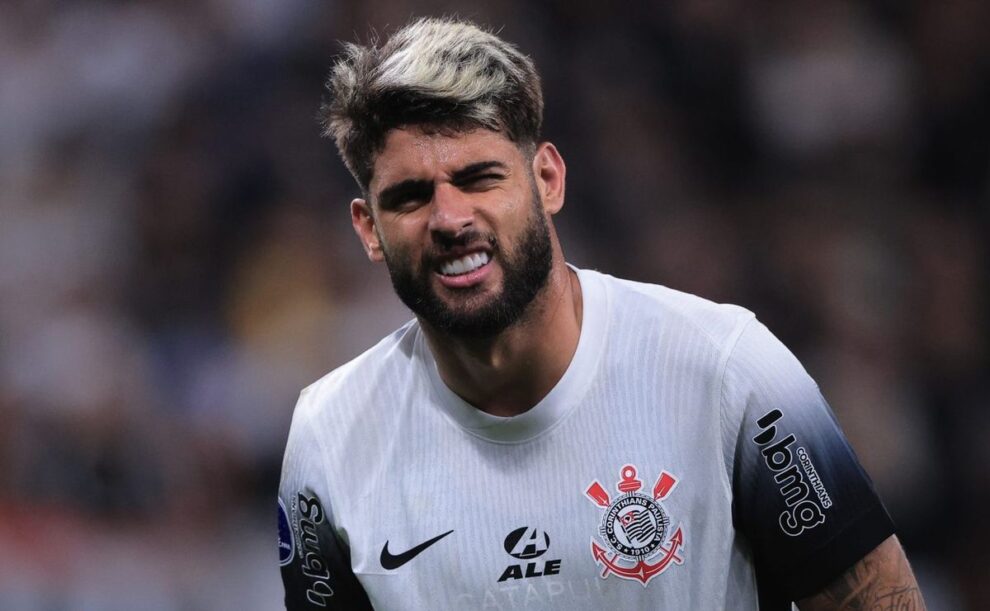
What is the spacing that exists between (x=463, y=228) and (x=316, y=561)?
2.86ft

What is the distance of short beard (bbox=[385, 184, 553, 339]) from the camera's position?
3092 mm

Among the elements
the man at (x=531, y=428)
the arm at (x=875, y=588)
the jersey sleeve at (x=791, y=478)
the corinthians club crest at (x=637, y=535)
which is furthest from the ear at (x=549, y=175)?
the arm at (x=875, y=588)

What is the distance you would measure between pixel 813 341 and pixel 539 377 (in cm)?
364

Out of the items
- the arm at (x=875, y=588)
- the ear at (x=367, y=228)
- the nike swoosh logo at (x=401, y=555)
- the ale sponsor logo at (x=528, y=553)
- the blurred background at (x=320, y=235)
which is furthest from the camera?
the blurred background at (x=320, y=235)

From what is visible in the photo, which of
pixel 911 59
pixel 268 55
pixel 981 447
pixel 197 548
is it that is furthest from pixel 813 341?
pixel 268 55

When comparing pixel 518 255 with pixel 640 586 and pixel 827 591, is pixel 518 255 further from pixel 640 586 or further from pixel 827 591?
pixel 827 591

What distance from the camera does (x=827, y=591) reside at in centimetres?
305

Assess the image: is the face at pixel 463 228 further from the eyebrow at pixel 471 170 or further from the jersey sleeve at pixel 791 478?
the jersey sleeve at pixel 791 478

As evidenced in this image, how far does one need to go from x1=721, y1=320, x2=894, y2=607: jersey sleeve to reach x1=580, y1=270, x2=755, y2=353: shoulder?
0.19 feet

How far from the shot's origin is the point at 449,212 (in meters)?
3.05

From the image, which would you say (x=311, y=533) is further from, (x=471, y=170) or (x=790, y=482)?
(x=790, y=482)

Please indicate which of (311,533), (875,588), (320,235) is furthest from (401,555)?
Result: (320,235)

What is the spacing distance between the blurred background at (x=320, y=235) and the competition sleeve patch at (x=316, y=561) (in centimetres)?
316

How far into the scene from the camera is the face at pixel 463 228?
3068mm
